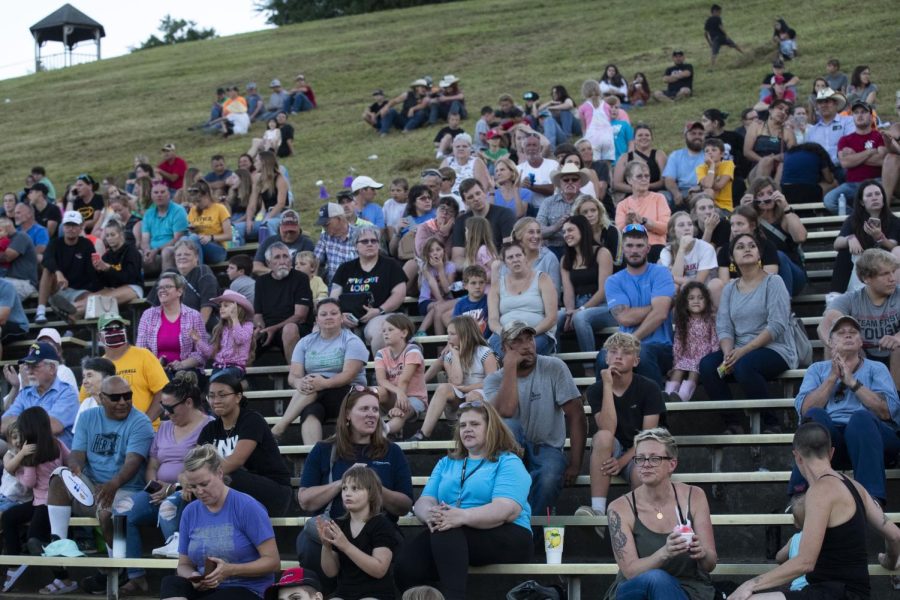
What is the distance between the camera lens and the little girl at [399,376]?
8188mm

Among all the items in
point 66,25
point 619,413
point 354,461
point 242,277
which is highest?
point 66,25

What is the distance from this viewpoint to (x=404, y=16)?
126 feet

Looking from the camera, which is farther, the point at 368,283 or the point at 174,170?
the point at 174,170

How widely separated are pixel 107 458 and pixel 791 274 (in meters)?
4.83

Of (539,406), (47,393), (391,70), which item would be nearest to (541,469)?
(539,406)

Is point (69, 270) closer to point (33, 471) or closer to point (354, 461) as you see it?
point (33, 471)

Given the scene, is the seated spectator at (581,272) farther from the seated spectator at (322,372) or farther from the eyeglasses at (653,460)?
the eyeglasses at (653,460)

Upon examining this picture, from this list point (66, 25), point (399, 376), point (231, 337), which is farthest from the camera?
point (66, 25)

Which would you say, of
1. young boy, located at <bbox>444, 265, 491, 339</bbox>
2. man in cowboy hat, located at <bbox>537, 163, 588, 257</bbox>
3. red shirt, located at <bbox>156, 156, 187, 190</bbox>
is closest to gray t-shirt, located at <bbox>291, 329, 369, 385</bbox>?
young boy, located at <bbox>444, 265, 491, 339</bbox>

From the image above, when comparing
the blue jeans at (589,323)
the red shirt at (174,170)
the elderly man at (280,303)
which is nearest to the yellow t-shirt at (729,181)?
the blue jeans at (589,323)

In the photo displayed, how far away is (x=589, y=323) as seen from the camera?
29.9 feet

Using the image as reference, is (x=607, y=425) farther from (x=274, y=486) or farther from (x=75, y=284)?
(x=75, y=284)

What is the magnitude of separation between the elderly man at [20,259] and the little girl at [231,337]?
3.52 m

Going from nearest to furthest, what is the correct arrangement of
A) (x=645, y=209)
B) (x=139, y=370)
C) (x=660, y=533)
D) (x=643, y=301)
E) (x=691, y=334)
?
(x=660, y=533)
(x=691, y=334)
(x=643, y=301)
(x=139, y=370)
(x=645, y=209)
